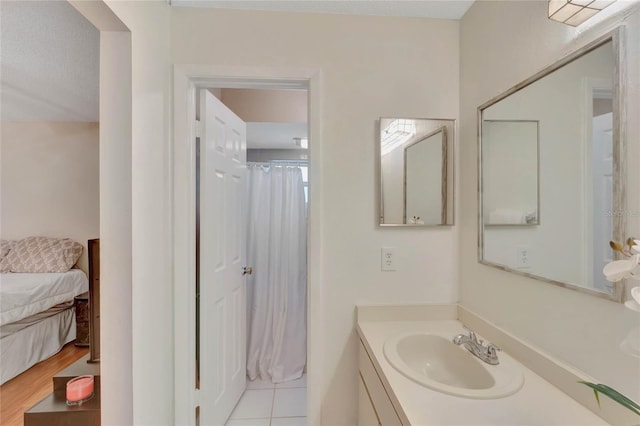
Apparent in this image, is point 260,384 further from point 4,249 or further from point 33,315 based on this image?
point 4,249

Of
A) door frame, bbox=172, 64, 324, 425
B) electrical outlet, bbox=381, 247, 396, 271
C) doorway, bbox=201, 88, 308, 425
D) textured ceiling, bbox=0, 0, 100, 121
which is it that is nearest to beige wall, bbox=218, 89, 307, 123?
doorway, bbox=201, 88, 308, 425

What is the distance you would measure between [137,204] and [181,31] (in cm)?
92

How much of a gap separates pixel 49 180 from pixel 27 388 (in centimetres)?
84

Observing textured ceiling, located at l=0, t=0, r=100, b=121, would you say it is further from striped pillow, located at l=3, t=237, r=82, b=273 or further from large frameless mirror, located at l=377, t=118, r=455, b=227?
large frameless mirror, located at l=377, t=118, r=455, b=227

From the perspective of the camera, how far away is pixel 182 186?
1.26 m

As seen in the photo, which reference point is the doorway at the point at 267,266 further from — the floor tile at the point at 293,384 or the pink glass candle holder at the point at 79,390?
the pink glass candle holder at the point at 79,390

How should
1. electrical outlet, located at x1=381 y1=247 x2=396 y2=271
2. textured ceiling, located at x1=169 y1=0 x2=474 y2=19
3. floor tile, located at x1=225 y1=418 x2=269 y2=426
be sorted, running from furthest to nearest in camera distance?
floor tile, located at x1=225 y1=418 x2=269 y2=426 → electrical outlet, located at x1=381 y1=247 x2=396 y2=271 → textured ceiling, located at x1=169 y1=0 x2=474 y2=19

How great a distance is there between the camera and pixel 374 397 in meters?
1.04

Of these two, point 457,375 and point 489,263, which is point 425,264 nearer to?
point 489,263

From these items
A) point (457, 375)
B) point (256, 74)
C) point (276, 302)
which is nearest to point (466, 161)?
point (457, 375)

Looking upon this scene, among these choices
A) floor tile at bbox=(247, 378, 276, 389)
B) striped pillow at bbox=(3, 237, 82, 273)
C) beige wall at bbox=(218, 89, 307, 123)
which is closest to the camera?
striped pillow at bbox=(3, 237, 82, 273)

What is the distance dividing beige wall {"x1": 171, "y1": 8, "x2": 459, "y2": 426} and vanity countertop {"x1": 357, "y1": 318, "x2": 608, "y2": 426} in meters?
0.50

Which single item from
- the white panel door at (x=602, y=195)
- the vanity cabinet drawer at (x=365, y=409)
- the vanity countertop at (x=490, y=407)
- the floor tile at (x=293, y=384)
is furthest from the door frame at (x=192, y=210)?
the white panel door at (x=602, y=195)

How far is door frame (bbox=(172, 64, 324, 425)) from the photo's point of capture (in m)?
1.25
